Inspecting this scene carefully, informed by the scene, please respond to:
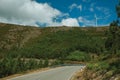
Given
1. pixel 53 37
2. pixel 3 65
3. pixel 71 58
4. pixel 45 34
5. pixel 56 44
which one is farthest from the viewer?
pixel 45 34

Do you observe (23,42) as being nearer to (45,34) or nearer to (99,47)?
(45,34)

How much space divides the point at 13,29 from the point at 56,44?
49.3 m

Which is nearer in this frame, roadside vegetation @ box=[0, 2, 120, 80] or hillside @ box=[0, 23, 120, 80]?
roadside vegetation @ box=[0, 2, 120, 80]

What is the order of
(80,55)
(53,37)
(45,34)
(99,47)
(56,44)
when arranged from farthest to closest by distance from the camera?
(45,34) → (53,37) → (56,44) → (99,47) → (80,55)

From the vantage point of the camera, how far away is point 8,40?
548ft

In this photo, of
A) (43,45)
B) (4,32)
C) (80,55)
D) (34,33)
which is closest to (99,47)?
(80,55)

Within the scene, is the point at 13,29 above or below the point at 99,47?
above

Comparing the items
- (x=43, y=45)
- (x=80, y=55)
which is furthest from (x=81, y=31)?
(x=80, y=55)

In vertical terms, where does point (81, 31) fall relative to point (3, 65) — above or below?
above

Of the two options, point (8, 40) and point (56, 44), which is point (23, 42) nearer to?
point (8, 40)

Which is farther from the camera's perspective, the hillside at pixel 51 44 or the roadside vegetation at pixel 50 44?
the hillside at pixel 51 44

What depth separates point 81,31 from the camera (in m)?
189

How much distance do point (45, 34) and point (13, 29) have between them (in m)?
25.3

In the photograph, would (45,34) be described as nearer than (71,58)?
No
